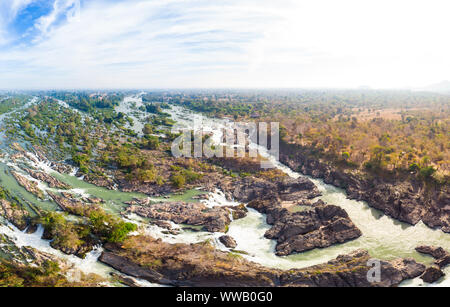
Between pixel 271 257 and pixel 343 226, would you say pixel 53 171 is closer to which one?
pixel 271 257

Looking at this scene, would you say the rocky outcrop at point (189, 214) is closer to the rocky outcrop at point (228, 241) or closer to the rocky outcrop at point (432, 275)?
the rocky outcrop at point (228, 241)

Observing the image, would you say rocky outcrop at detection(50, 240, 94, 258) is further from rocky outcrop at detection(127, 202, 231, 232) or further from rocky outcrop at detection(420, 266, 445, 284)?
rocky outcrop at detection(420, 266, 445, 284)

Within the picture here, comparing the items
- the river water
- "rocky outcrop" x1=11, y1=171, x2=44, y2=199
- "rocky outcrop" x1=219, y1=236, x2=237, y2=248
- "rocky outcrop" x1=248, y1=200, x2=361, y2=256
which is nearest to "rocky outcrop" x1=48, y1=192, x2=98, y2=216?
the river water

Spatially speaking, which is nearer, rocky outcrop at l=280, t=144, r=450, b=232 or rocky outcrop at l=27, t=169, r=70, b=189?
rocky outcrop at l=280, t=144, r=450, b=232

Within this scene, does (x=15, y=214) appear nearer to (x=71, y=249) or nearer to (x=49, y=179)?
(x=71, y=249)

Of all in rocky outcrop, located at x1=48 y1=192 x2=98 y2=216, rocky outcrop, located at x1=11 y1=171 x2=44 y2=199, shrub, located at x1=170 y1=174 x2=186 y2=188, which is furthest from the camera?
shrub, located at x1=170 y1=174 x2=186 y2=188

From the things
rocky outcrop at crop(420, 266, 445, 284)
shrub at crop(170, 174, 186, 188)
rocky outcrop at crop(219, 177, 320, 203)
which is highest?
shrub at crop(170, 174, 186, 188)

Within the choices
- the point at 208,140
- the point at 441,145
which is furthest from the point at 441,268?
the point at 208,140
